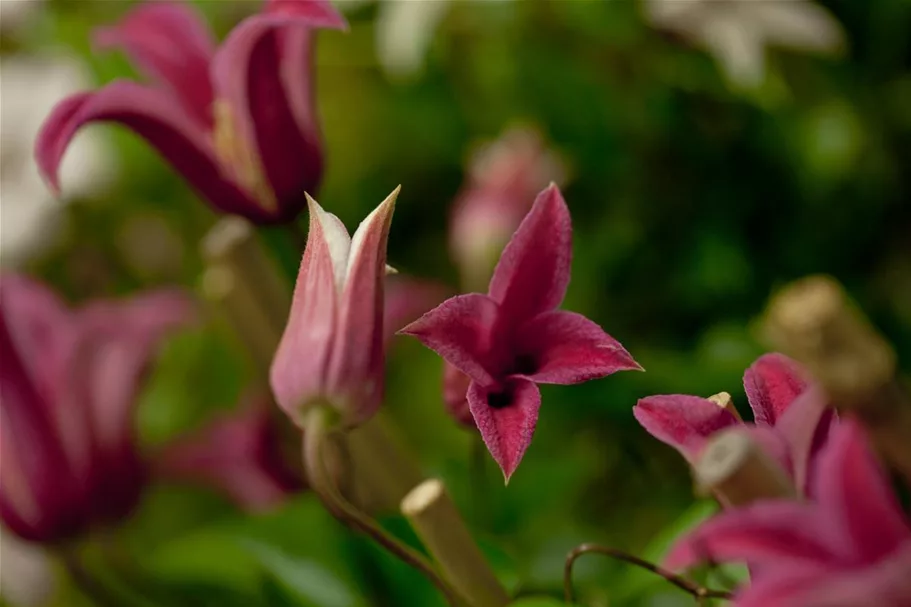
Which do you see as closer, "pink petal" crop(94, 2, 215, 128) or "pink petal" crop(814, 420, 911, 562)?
"pink petal" crop(814, 420, 911, 562)

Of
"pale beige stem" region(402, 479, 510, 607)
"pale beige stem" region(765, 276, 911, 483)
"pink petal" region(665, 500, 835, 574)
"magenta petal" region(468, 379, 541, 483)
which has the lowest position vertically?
"pale beige stem" region(402, 479, 510, 607)

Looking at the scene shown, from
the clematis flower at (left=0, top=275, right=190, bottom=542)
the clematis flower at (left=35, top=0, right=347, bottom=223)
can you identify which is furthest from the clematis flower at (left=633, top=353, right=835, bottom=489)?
the clematis flower at (left=0, top=275, right=190, bottom=542)

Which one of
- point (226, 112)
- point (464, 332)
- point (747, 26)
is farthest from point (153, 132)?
point (747, 26)

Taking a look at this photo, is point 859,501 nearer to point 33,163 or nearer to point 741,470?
point 741,470

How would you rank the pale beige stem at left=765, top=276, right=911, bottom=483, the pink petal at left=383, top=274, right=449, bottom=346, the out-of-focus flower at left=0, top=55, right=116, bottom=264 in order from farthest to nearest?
1. the out-of-focus flower at left=0, top=55, right=116, bottom=264
2. the pink petal at left=383, top=274, right=449, bottom=346
3. the pale beige stem at left=765, top=276, right=911, bottom=483

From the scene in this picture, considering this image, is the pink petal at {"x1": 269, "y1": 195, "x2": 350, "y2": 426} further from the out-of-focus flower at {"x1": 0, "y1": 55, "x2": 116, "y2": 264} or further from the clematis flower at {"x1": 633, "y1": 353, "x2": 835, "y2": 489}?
the out-of-focus flower at {"x1": 0, "y1": 55, "x2": 116, "y2": 264}

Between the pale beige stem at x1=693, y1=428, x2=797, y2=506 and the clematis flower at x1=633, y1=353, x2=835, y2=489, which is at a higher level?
the pale beige stem at x1=693, y1=428, x2=797, y2=506

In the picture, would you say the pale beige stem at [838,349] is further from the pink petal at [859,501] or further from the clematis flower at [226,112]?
the clematis flower at [226,112]
